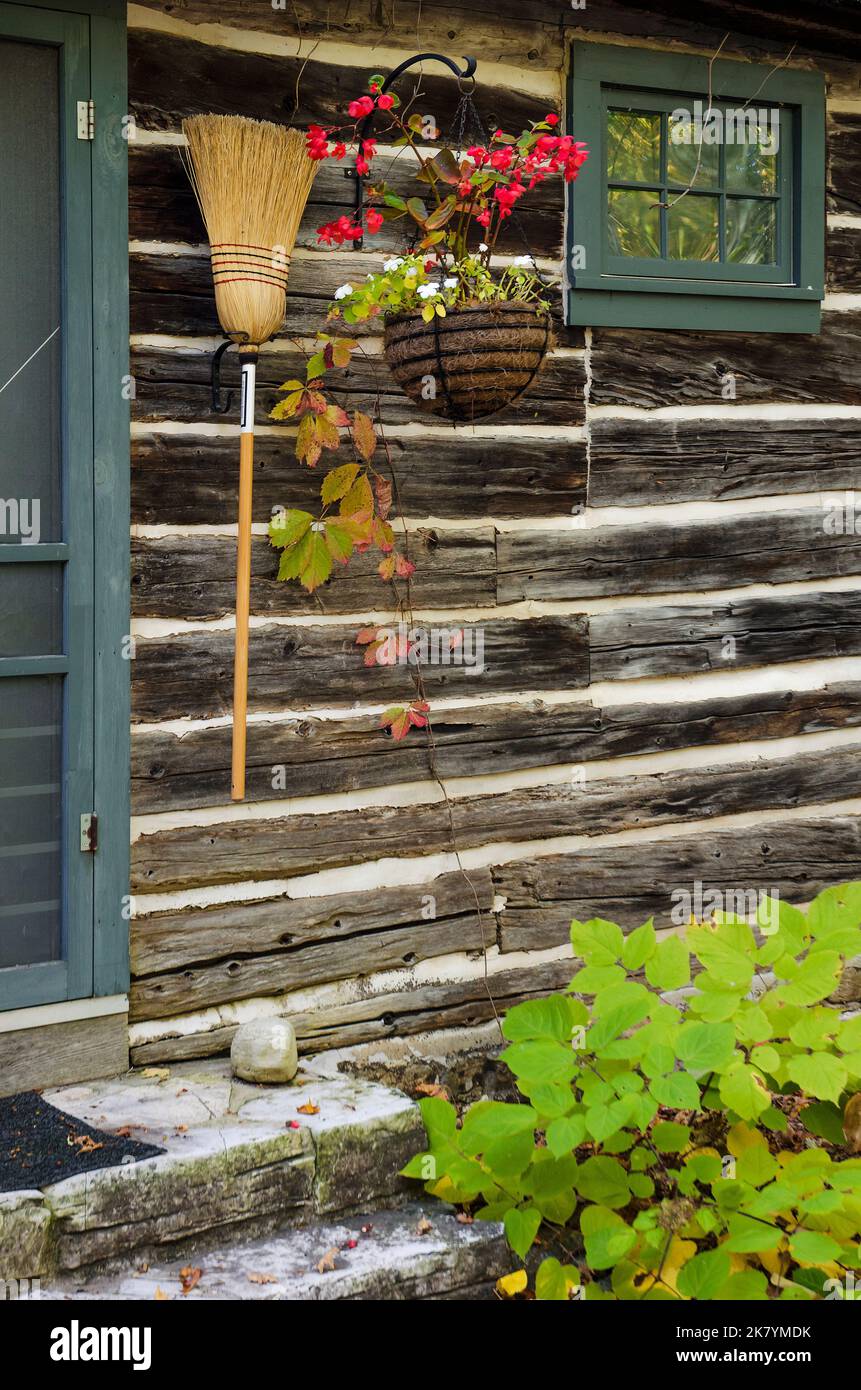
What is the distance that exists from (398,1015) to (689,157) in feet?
9.42

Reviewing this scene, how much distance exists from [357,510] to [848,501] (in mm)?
1918

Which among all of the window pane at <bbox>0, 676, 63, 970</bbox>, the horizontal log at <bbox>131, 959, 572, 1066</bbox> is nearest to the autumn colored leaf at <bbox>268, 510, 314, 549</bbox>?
the window pane at <bbox>0, 676, 63, 970</bbox>

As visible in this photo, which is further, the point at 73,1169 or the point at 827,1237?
the point at 827,1237

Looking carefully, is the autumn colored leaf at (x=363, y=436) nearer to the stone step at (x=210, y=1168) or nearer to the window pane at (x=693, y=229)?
the window pane at (x=693, y=229)

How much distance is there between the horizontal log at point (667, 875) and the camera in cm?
413

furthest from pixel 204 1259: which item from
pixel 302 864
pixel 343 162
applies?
pixel 343 162

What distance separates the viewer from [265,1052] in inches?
136

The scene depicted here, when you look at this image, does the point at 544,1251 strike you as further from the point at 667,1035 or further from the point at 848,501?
the point at 848,501

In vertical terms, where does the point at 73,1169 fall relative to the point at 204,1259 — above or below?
above

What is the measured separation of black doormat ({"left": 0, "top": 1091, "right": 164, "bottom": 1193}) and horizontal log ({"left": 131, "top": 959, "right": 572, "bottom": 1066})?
38 centimetres

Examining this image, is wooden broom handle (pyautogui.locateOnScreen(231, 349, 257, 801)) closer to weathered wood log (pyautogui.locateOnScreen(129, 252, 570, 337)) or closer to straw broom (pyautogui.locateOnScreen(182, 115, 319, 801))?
straw broom (pyautogui.locateOnScreen(182, 115, 319, 801))

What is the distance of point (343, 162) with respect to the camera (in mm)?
3688

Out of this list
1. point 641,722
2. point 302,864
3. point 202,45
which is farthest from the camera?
point 641,722

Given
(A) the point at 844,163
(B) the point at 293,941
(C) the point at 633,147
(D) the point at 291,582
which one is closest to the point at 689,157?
(C) the point at 633,147
